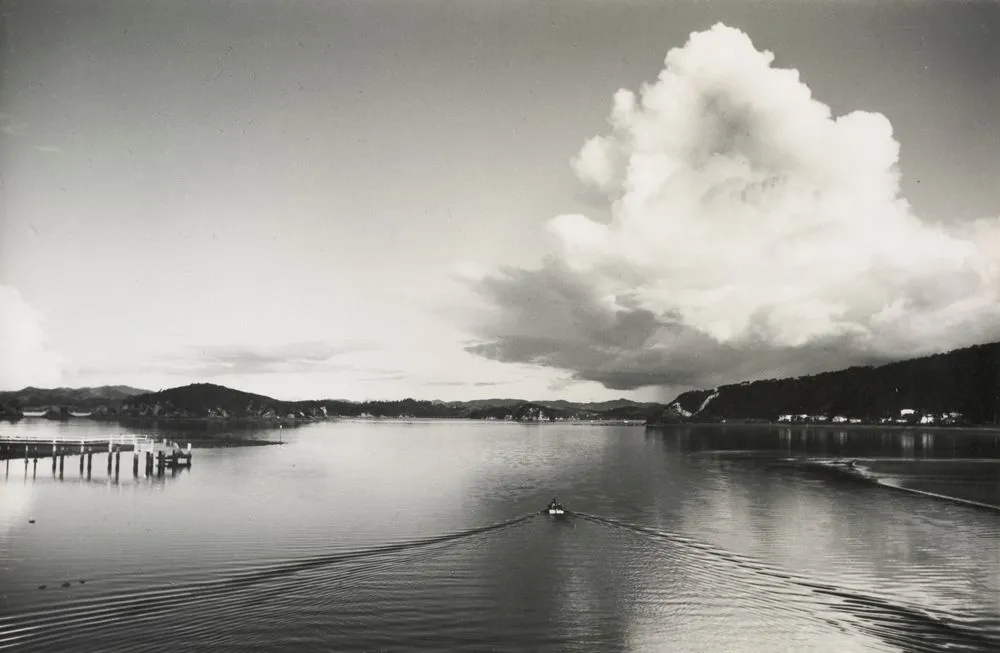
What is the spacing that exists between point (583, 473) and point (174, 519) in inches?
1132

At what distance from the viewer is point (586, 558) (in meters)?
19.4

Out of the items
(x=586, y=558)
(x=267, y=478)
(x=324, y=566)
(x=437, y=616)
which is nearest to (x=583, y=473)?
(x=267, y=478)

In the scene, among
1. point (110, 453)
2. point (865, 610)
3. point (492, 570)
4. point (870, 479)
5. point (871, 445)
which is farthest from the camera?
point (871, 445)

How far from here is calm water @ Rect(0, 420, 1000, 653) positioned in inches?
498

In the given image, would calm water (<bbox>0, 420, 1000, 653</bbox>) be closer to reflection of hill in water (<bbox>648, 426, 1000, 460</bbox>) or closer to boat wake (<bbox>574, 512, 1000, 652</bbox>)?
boat wake (<bbox>574, 512, 1000, 652</bbox>)

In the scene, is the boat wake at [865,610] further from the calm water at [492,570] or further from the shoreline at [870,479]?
the shoreline at [870,479]

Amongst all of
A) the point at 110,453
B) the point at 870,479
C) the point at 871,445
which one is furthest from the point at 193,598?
the point at 871,445

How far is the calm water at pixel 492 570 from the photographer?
41.5 feet

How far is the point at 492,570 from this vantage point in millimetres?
17703

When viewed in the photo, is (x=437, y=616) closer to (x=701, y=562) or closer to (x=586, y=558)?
(x=586, y=558)

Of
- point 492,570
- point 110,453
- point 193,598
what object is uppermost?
point 110,453

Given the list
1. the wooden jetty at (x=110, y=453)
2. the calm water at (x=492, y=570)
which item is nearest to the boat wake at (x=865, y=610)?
the calm water at (x=492, y=570)

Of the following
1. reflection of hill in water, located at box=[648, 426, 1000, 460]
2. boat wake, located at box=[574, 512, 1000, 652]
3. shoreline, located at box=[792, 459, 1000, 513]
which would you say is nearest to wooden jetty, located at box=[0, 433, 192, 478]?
boat wake, located at box=[574, 512, 1000, 652]

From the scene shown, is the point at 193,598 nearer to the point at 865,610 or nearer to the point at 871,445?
the point at 865,610
